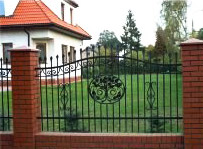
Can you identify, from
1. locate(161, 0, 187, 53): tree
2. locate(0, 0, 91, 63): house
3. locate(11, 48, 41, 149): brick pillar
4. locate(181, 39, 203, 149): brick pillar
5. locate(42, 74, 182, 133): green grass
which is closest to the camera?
Answer: locate(181, 39, 203, 149): brick pillar

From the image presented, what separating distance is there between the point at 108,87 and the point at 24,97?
1340 mm

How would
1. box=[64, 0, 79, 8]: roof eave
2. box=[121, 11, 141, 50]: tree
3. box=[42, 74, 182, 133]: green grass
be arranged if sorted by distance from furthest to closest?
box=[121, 11, 141, 50]: tree
box=[64, 0, 79, 8]: roof eave
box=[42, 74, 182, 133]: green grass

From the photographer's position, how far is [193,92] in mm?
4895

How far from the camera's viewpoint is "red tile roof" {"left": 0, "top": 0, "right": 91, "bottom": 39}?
18953mm

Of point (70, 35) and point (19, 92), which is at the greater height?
point (70, 35)

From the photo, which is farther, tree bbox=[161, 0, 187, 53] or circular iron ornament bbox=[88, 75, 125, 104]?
tree bbox=[161, 0, 187, 53]

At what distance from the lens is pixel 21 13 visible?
20219mm

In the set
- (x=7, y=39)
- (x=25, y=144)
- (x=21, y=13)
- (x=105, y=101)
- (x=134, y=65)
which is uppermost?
(x=21, y=13)

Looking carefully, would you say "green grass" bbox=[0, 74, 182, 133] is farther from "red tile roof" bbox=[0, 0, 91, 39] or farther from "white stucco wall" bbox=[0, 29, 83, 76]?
"red tile roof" bbox=[0, 0, 91, 39]

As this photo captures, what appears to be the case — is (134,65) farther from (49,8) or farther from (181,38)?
(181,38)

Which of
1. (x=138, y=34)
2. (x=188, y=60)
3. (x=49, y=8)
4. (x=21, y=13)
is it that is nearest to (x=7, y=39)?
(x=21, y=13)

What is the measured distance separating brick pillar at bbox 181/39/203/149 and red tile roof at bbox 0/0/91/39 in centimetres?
1435

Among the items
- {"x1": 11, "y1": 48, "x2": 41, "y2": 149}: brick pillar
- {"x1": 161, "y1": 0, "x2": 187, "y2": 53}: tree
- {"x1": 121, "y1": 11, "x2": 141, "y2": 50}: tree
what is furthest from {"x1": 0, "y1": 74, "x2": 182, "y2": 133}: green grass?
{"x1": 121, "y1": 11, "x2": 141, "y2": 50}: tree

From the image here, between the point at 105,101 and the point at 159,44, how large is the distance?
35626 mm
